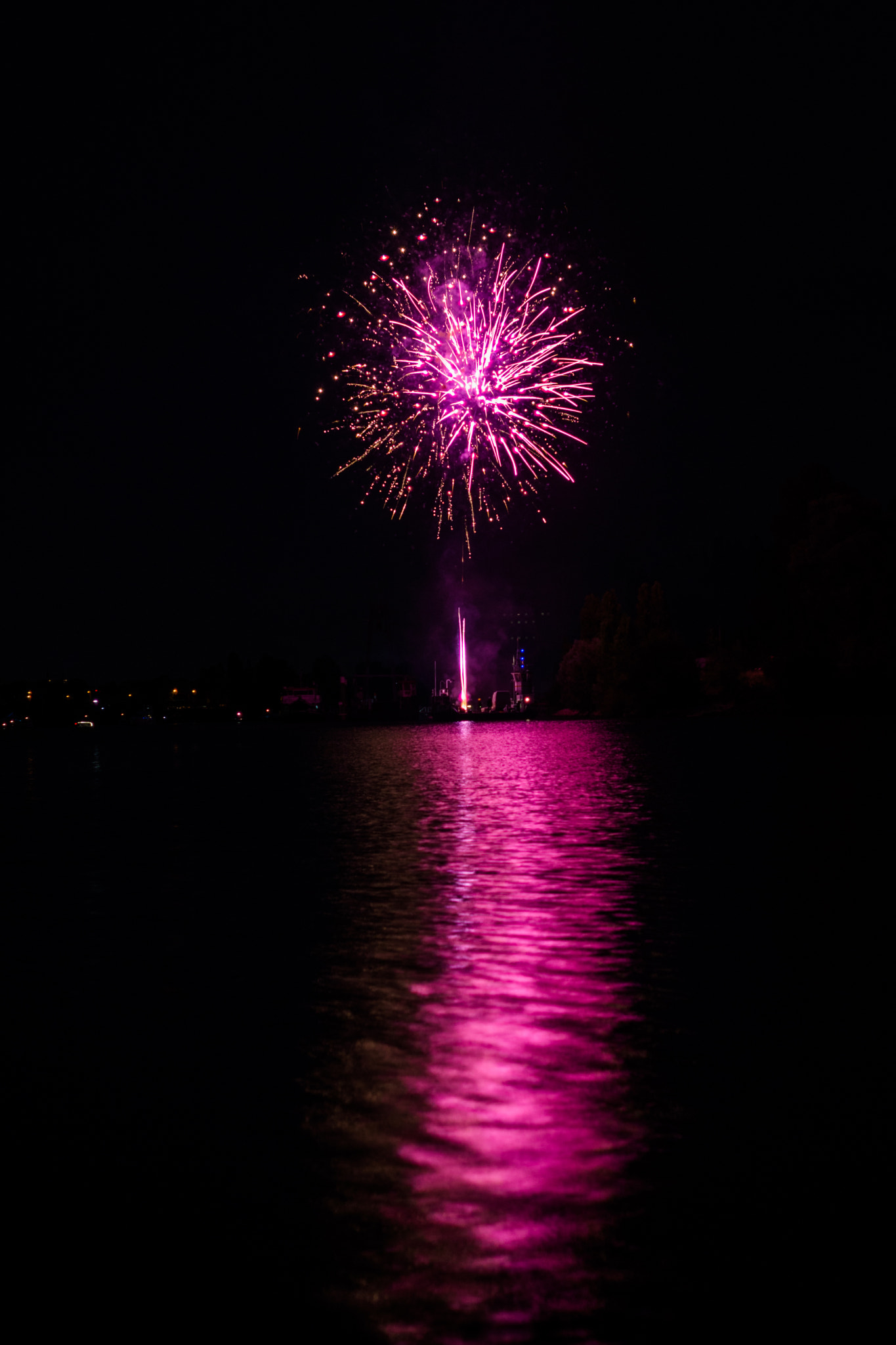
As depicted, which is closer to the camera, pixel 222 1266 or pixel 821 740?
pixel 222 1266

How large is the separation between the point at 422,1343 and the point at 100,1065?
424 cm

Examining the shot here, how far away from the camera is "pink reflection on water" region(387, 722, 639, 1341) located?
4777 mm

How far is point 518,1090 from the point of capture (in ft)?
23.5

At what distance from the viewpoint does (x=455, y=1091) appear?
23.5 ft

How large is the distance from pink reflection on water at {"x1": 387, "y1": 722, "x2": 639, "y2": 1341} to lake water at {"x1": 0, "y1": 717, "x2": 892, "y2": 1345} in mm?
24

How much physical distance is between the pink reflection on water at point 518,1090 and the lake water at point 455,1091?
0.02m

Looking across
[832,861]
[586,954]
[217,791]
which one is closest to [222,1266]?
[586,954]

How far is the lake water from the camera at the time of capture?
4.74 meters

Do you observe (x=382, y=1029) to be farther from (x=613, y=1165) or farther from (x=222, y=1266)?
(x=222, y=1266)

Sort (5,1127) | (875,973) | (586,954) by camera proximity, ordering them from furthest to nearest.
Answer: (586,954), (875,973), (5,1127)

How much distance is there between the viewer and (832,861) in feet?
57.3

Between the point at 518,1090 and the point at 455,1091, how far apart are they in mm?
335

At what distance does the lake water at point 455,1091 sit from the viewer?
4742mm

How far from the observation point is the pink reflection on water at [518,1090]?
15.7ft
